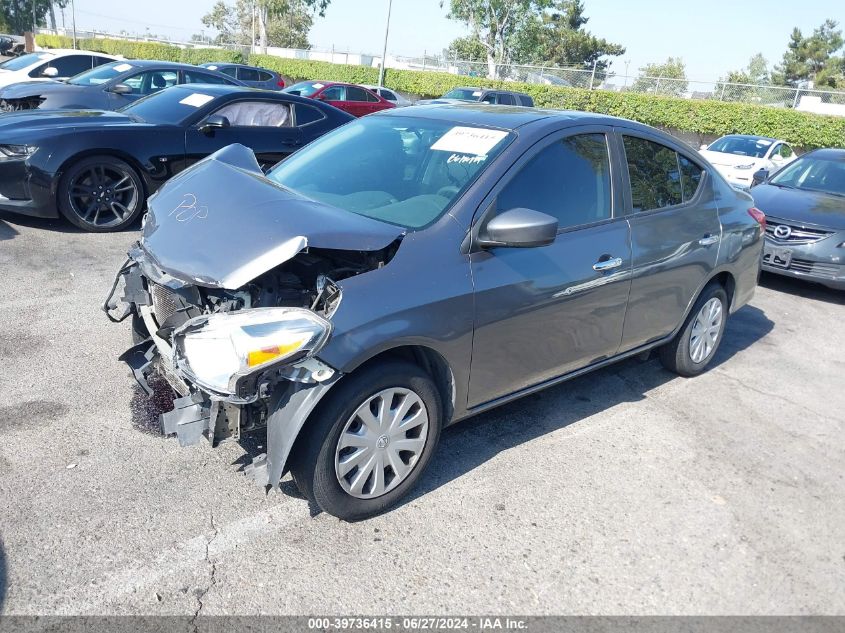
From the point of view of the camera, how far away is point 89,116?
23.8 ft

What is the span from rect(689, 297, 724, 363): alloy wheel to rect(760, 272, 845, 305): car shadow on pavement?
328 cm

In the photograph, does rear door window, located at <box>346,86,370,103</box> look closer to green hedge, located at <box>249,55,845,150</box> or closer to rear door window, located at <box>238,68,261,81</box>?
rear door window, located at <box>238,68,261,81</box>

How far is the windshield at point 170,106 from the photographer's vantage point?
24.5 feet

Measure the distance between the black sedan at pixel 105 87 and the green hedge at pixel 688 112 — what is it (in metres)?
18.1

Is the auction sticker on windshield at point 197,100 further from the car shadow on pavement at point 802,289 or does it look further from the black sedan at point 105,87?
the car shadow on pavement at point 802,289

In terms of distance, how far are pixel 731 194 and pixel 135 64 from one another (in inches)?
384

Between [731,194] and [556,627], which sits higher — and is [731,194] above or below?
above

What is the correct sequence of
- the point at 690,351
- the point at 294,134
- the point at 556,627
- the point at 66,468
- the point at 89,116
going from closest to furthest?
the point at 556,627 < the point at 66,468 < the point at 690,351 < the point at 89,116 < the point at 294,134

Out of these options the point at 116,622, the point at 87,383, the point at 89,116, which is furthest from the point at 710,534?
the point at 89,116

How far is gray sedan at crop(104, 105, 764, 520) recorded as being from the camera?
8.98 feet

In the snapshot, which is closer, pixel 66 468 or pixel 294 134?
Answer: pixel 66 468

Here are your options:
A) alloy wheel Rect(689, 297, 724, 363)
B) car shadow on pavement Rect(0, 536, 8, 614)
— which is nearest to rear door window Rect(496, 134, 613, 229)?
alloy wheel Rect(689, 297, 724, 363)

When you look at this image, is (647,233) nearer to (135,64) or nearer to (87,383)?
(87,383)

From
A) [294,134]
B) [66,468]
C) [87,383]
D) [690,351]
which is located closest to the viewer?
[66,468]
